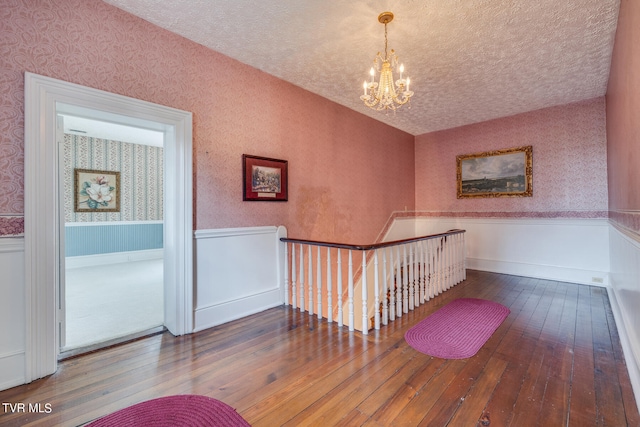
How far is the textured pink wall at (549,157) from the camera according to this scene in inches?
169

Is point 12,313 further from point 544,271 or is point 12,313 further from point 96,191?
point 544,271

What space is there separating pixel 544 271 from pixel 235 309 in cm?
492

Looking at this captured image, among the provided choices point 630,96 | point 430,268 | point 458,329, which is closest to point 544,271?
point 430,268

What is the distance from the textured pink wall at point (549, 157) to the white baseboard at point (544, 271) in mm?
863

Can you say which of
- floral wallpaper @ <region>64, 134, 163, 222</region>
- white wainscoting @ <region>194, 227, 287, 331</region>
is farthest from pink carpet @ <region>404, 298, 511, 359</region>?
floral wallpaper @ <region>64, 134, 163, 222</region>

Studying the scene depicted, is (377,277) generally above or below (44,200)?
below

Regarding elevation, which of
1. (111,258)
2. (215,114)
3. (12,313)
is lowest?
(111,258)

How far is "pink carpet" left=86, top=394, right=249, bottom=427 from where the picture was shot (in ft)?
5.10

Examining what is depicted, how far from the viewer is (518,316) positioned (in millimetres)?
3078

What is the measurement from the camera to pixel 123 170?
655 centimetres

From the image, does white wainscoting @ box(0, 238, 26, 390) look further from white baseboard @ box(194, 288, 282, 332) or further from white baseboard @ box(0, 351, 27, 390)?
white baseboard @ box(194, 288, 282, 332)

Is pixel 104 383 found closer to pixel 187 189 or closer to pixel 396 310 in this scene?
pixel 187 189

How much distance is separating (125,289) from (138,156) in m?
3.87

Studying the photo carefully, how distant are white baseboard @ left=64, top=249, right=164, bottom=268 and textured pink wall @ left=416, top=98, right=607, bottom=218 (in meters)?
6.89
